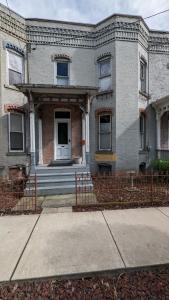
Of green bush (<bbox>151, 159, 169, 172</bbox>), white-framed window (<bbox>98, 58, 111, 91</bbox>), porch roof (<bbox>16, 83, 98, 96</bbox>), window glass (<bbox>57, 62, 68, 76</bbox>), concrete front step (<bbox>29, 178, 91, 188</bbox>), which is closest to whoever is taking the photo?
concrete front step (<bbox>29, 178, 91, 188</bbox>)

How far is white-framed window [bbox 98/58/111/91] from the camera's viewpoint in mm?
11102

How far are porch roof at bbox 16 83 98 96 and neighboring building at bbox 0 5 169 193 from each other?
0.86 m

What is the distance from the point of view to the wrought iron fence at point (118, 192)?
6.35 m

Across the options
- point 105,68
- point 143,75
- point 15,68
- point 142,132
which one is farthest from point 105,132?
point 15,68

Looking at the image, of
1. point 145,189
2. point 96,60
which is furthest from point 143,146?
point 96,60

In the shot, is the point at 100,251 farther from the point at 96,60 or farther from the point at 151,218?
the point at 96,60

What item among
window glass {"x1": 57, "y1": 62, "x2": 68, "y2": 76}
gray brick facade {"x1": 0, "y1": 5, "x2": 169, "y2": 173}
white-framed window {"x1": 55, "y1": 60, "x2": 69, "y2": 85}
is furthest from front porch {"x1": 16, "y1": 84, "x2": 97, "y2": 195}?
window glass {"x1": 57, "y1": 62, "x2": 68, "y2": 76}

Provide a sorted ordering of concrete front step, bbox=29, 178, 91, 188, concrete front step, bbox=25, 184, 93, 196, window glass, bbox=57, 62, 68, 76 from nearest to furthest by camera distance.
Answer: concrete front step, bbox=25, 184, 93, 196 → concrete front step, bbox=29, 178, 91, 188 → window glass, bbox=57, 62, 68, 76

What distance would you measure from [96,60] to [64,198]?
8175 millimetres

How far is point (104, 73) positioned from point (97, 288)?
10.6 m

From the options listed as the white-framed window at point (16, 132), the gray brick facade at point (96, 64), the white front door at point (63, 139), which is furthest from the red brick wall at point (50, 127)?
the white-framed window at point (16, 132)

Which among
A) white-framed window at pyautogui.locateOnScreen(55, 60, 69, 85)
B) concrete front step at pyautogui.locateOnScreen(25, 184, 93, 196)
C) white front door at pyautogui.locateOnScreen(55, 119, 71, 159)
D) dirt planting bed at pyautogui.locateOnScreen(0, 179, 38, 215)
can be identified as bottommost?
dirt planting bed at pyautogui.locateOnScreen(0, 179, 38, 215)

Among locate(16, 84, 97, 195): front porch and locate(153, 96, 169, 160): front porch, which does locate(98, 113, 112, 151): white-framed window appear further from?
locate(153, 96, 169, 160): front porch

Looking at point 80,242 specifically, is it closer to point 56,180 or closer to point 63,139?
point 56,180
